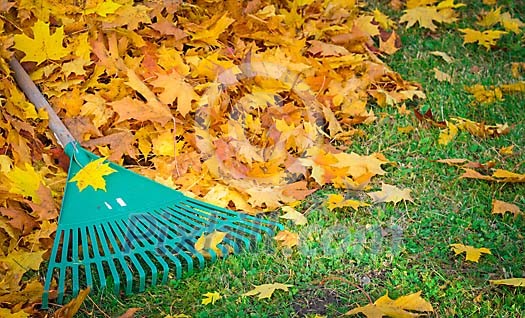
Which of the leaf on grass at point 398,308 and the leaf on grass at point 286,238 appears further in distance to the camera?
the leaf on grass at point 286,238

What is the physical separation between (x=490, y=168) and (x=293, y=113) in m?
0.84

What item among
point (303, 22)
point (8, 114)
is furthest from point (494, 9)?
point (8, 114)

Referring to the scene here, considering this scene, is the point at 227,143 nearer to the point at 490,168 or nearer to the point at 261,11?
the point at 261,11

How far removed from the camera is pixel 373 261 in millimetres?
2621

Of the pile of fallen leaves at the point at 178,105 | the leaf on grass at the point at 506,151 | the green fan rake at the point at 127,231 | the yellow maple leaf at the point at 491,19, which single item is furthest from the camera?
the yellow maple leaf at the point at 491,19

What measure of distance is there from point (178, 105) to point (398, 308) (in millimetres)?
1199

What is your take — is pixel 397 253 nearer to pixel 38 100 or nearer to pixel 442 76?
pixel 442 76

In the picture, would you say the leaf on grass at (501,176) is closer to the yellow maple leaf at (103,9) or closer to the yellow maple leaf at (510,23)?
the yellow maple leaf at (510,23)

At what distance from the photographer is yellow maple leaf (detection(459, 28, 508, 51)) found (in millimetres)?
3910

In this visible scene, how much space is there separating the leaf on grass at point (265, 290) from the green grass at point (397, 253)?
0.02 meters

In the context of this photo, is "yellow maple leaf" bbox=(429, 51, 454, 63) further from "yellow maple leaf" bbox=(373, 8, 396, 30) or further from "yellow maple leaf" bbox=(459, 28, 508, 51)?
"yellow maple leaf" bbox=(373, 8, 396, 30)

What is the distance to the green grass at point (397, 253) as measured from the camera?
2.44m

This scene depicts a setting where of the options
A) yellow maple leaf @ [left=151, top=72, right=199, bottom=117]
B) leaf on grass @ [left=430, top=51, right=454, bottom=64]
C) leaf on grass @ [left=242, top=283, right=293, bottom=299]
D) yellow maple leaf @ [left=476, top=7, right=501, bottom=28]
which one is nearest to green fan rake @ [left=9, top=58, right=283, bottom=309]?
leaf on grass @ [left=242, top=283, right=293, bottom=299]

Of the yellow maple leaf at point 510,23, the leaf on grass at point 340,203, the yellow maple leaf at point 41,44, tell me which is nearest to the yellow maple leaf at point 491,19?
the yellow maple leaf at point 510,23
